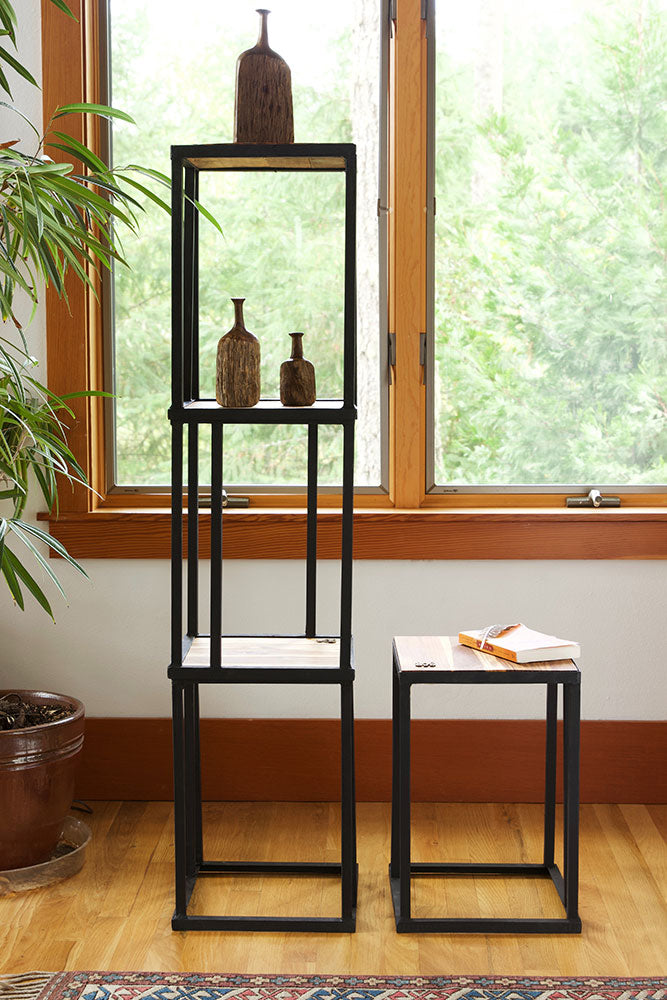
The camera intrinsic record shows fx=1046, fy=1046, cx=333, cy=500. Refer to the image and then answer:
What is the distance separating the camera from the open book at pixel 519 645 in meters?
2.24

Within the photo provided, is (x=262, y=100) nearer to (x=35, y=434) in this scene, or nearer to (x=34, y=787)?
(x=35, y=434)

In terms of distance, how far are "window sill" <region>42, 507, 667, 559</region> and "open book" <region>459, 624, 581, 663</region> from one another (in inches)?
20.5

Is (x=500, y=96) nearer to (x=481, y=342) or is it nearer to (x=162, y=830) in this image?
(x=481, y=342)

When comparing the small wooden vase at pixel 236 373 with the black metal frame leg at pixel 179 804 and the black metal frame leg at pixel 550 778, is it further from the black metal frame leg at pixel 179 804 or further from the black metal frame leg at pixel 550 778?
the black metal frame leg at pixel 550 778

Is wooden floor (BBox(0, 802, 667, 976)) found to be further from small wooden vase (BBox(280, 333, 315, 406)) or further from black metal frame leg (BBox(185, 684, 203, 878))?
small wooden vase (BBox(280, 333, 315, 406))

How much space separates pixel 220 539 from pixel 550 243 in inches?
53.4

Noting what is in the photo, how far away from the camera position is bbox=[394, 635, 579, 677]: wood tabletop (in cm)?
221

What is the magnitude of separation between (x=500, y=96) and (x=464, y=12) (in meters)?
0.25

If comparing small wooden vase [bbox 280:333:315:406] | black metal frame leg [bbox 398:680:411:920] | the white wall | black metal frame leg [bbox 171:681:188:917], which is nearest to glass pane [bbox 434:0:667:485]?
the white wall

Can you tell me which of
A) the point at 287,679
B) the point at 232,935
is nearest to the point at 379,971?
the point at 232,935

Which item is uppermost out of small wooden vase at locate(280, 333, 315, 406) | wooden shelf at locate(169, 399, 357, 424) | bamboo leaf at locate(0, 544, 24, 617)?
small wooden vase at locate(280, 333, 315, 406)

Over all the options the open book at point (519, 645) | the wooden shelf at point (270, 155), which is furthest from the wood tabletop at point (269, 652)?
the wooden shelf at point (270, 155)

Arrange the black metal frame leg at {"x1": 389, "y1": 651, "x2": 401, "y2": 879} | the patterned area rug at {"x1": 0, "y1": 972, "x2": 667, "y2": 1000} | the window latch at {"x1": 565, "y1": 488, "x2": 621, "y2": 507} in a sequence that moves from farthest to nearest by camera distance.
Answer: the window latch at {"x1": 565, "y1": 488, "x2": 621, "y2": 507} < the black metal frame leg at {"x1": 389, "y1": 651, "x2": 401, "y2": 879} < the patterned area rug at {"x1": 0, "y1": 972, "x2": 667, "y2": 1000}

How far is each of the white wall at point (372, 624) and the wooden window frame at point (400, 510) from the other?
49 mm
